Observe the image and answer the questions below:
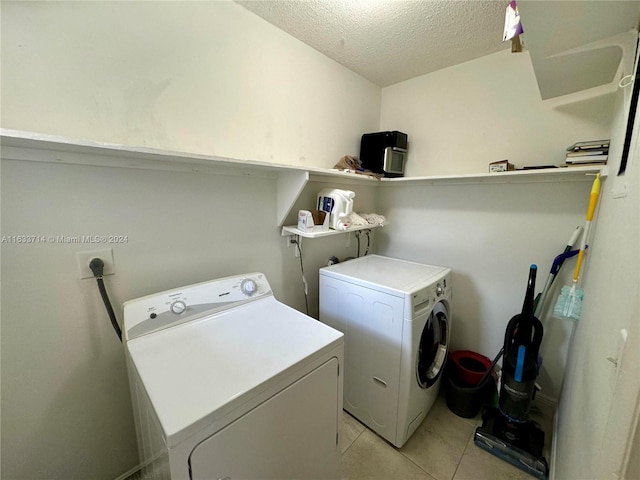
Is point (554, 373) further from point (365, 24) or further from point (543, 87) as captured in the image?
point (365, 24)

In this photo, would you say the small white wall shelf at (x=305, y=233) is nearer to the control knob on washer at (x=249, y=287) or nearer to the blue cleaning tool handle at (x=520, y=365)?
the control knob on washer at (x=249, y=287)

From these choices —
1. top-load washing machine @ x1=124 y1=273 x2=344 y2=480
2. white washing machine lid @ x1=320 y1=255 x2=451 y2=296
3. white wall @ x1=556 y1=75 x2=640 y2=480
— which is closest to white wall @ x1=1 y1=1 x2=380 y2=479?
top-load washing machine @ x1=124 y1=273 x2=344 y2=480

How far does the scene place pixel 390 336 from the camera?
1453mm

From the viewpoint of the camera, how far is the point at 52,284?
1.03 meters

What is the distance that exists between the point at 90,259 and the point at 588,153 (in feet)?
8.52

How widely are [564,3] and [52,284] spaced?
6.69 ft

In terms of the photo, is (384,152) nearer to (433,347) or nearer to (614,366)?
(433,347)

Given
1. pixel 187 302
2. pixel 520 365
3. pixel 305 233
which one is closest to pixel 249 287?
pixel 187 302

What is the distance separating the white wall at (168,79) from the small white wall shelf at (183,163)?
0.09m


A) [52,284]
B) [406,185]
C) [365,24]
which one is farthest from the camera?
[406,185]

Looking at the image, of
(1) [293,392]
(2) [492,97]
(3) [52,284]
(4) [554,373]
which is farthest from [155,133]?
(4) [554,373]

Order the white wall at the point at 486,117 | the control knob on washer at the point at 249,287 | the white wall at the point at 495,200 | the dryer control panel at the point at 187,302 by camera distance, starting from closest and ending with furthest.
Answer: the dryer control panel at the point at 187,302
the control knob on washer at the point at 249,287
the white wall at the point at 495,200
the white wall at the point at 486,117

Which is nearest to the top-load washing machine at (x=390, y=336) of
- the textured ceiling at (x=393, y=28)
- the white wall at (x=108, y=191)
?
the white wall at (x=108, y=191)

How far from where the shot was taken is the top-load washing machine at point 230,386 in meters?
0.71
